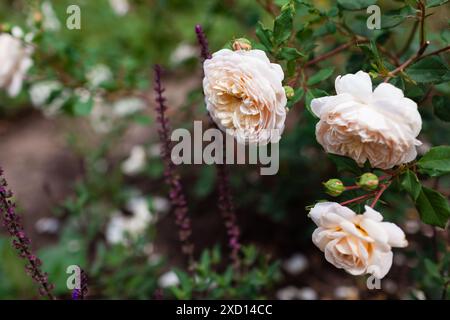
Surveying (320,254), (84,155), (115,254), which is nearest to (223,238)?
(320,254)

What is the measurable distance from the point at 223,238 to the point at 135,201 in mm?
429

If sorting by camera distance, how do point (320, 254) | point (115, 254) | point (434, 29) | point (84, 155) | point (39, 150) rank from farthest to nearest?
point (39, 150) → point (84, 155) → point (434, 29) → point (320, 254) → point (115, 254)

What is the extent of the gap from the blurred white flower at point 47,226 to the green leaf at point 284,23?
151cm

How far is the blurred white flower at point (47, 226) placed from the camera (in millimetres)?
2064

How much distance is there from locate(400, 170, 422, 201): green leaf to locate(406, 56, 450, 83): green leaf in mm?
192

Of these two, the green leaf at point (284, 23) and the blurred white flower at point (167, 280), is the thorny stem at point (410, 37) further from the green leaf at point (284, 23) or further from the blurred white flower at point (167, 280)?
the blurred white flower at point (167, 280)

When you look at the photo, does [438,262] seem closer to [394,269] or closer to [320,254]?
[394,269]

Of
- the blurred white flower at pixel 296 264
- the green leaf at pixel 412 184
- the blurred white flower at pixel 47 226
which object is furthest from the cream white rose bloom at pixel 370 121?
the blurred white flower at pixel 47 226

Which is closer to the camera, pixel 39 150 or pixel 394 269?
pixel 394 269

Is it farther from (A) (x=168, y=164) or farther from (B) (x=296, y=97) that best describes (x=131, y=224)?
(B) (x=296, y=97)

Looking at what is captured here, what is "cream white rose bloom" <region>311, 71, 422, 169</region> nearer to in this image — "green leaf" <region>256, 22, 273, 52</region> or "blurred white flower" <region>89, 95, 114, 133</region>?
"green leaf" <region>256, 22, 273, 52</region>

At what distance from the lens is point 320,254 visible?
1.81 meters

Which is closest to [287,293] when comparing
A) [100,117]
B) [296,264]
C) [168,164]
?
[296,264]

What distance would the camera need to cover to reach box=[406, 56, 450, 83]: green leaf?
2.89 ft
